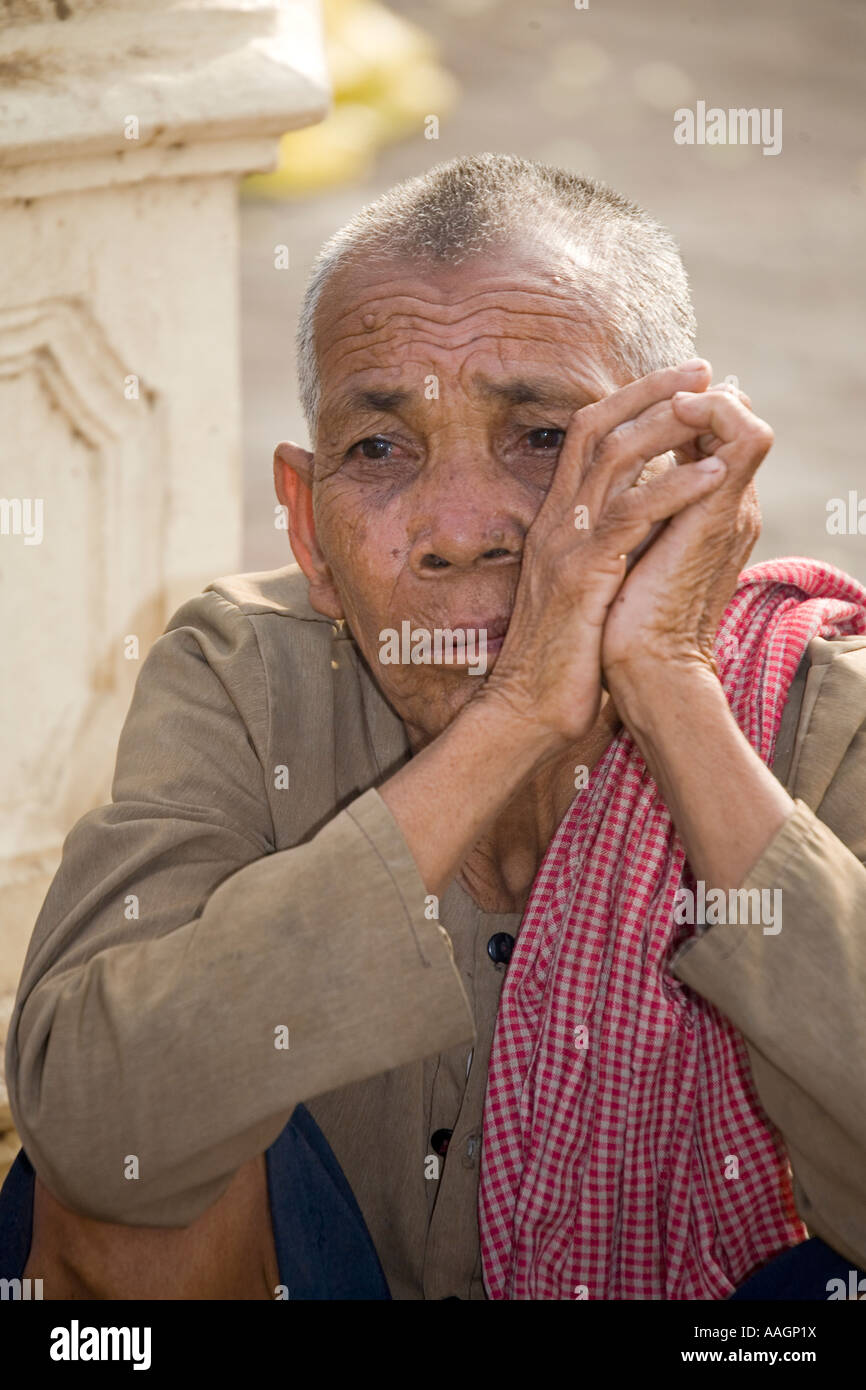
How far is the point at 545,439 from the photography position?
91.4 inches

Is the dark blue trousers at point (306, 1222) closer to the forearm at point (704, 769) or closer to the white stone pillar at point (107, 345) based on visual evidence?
the forearm at point (704, 769)

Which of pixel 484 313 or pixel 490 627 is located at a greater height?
pixel 484 313

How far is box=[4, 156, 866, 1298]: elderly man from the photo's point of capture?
Answer: 1.98 meters

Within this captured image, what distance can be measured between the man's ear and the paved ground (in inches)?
105

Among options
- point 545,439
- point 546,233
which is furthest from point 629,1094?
point 546,233

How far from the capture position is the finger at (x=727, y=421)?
2.07m

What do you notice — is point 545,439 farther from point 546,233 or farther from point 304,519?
point 304,519

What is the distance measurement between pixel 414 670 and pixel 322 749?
0.25 metres

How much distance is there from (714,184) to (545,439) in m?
5.49

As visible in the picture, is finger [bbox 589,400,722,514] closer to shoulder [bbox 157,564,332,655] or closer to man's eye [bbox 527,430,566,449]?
man's eye [bbox 527,430,566,449]

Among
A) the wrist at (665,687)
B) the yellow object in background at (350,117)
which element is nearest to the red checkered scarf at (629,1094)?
the wrist at (665,687)

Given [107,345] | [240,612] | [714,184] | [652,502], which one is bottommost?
[240,612]

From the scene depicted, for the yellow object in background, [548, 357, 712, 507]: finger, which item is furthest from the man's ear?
the yellow object in background

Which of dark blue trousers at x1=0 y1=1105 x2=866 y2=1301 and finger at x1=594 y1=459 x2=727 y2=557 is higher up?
finger at x1=594 y1=459 x2=727 y2=557
